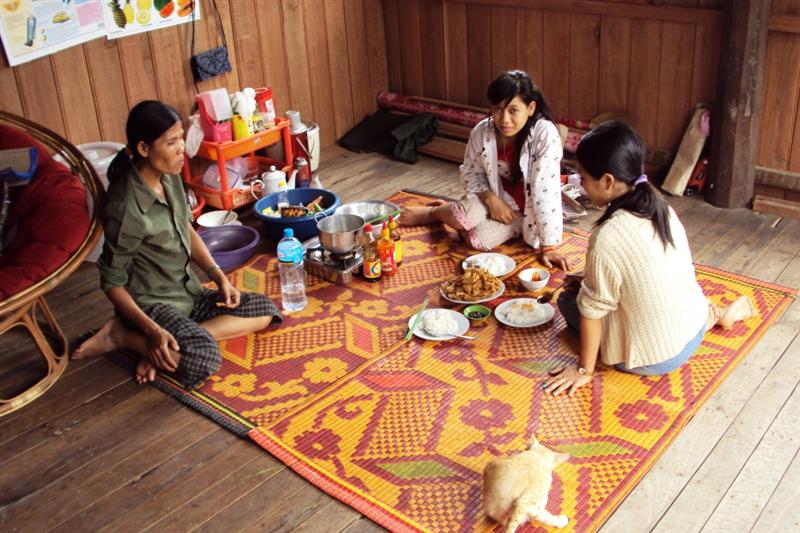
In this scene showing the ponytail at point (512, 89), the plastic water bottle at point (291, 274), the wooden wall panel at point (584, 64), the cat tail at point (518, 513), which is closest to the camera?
the cat tail at point (518, 513)

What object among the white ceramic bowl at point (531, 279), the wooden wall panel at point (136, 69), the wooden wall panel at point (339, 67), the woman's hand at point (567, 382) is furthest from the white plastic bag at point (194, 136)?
the woman's hand at point (567, 382)

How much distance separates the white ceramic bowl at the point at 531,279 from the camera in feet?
10.4

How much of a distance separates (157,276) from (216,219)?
113 centimetres

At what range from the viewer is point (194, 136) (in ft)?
13.3

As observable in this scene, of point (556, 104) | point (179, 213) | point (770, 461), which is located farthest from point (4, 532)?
point (556, 104)

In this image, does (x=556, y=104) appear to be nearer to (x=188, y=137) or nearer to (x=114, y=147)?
(x=188, y=137)

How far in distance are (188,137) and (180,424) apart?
6.14ft

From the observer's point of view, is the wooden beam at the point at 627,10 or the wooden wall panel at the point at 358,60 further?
the wooden wall panel at the point at 358,60

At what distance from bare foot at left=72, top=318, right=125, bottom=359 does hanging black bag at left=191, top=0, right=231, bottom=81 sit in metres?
1.75

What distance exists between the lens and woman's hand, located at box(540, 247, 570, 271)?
3.38 m

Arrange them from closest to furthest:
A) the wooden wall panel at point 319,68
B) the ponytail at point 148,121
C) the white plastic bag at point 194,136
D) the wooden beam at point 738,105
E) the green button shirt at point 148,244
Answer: the ponytail at point 148,121
the green button shirt at point 148,244
the wooden beam at point 738,105
the white plastic bag at point 194,136
the wooden wall panel at point 319,68

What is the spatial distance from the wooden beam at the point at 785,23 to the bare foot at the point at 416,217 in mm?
1718

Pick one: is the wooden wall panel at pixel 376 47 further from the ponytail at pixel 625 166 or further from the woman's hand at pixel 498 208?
the ponytail at pixel 625 166

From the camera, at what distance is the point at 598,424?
2.46m
